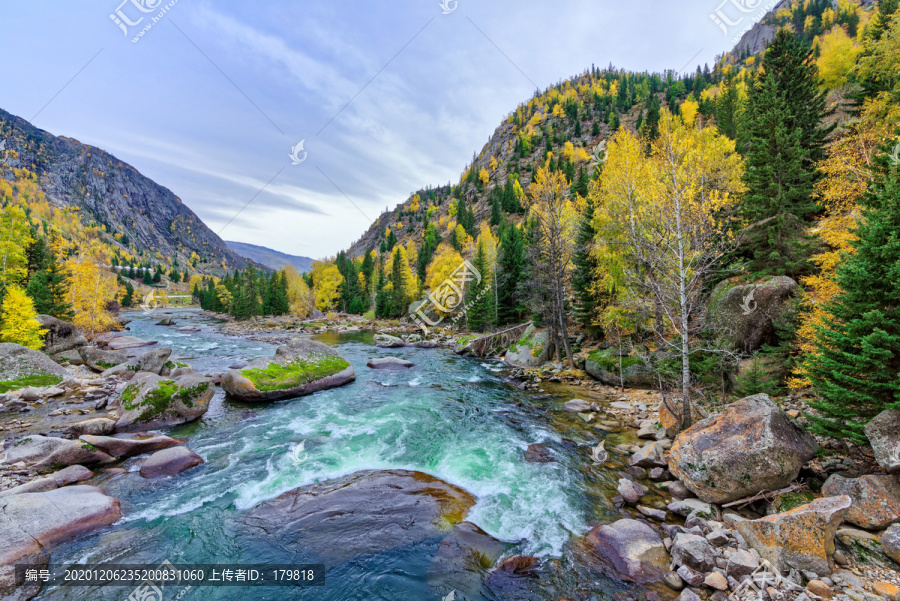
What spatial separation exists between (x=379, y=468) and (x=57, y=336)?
104ft

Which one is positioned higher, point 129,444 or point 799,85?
point 799,85

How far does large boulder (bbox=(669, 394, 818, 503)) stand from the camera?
7738mm

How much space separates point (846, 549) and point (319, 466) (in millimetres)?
12467

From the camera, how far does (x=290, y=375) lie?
18375 mm

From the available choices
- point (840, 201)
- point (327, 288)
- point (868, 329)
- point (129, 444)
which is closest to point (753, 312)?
point (840, 201)

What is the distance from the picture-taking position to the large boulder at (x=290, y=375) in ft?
55.6

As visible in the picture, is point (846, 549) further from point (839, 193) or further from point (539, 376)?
point (539, 376)

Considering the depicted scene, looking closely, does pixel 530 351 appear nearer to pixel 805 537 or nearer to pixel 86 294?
pixel 805 537

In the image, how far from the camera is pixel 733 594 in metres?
5.55

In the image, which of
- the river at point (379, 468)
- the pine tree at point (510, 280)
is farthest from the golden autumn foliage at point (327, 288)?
the river at point (379, 468)

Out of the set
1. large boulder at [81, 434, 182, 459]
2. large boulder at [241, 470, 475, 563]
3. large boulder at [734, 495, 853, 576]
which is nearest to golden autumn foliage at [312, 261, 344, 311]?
large boulder at [81, 434, 182, 459]

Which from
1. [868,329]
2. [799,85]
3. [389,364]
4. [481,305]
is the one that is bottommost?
[389,364]

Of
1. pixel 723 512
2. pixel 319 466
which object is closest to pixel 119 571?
pixel 319 466

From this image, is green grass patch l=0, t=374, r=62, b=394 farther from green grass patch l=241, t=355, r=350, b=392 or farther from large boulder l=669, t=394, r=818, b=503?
large boulder l=669, t=394, r=818, b=503
